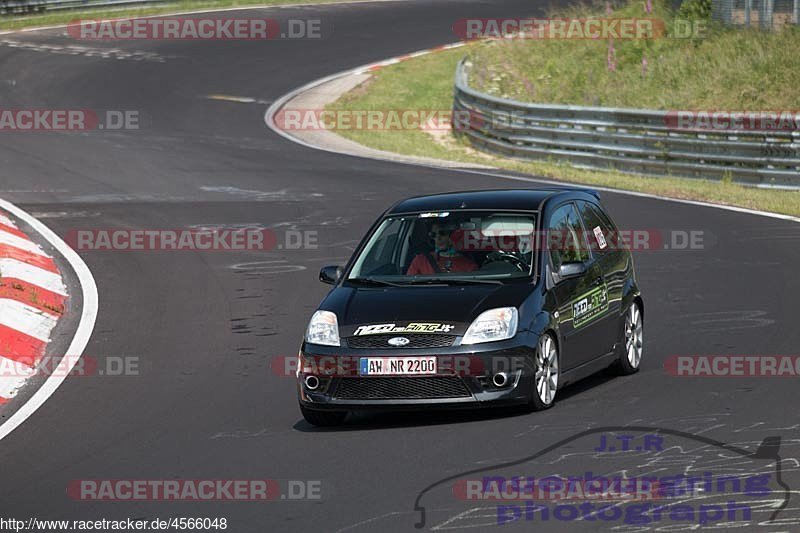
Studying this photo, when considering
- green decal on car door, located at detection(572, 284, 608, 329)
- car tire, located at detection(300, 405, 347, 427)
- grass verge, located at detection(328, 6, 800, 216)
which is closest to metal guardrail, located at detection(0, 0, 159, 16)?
grass verge, located at detection(328, 6, 800, 216)

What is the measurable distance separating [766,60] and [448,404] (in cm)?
2242

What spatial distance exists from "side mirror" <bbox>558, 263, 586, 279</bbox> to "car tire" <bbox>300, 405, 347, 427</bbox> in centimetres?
186

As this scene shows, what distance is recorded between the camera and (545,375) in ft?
33.1

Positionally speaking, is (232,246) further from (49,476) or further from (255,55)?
(255,55)

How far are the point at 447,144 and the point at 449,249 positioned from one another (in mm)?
21143

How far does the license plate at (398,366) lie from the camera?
381 inches

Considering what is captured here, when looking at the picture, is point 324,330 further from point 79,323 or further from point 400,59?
point 400,59

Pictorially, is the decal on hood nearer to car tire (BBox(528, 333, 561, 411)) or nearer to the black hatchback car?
the black hatchback car

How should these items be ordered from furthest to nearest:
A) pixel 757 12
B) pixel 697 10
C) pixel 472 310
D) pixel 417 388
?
pixel 697 10 < pixel 757 12 < pixel 472 310 < pixel 417 388

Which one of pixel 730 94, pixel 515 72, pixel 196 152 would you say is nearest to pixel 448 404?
pixel 196 152

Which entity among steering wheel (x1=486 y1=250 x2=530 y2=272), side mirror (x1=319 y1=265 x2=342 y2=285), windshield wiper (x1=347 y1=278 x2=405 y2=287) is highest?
steering wheel (x1=486 y1=250 x2=530 y2=272)

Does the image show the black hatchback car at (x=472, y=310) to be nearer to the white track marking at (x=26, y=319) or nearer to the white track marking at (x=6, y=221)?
the white track marking at (x=26, y=319)

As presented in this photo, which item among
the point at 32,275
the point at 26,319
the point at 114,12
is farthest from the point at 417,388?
the point at 114,12

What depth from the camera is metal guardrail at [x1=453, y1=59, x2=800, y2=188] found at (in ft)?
76.6
